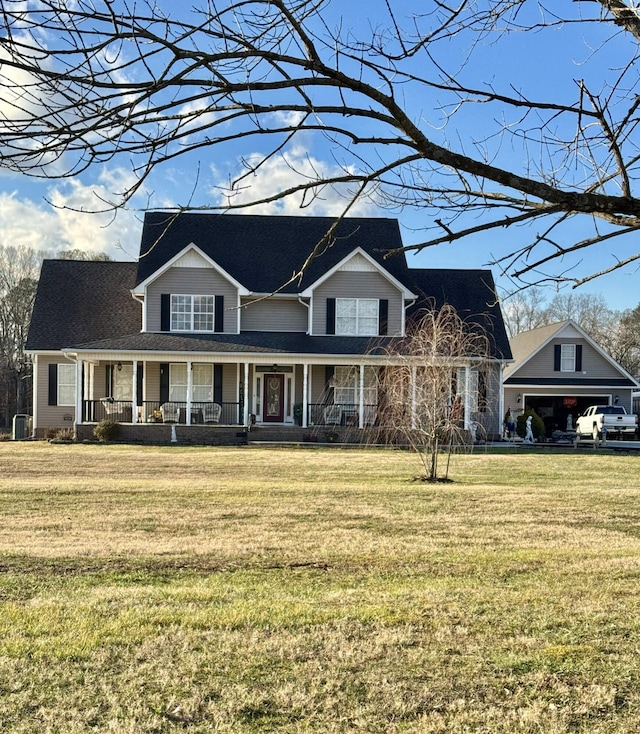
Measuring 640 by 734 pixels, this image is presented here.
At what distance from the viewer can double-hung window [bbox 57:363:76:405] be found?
32156 millimetres

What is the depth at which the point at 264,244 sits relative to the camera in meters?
34.0

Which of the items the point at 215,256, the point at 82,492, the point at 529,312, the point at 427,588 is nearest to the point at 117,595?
the point at 427,588

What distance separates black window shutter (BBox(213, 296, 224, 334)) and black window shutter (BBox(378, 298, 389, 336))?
6.24 m

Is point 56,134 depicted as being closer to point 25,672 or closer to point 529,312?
point 25,672

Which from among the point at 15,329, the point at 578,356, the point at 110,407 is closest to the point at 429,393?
the point at 110,407

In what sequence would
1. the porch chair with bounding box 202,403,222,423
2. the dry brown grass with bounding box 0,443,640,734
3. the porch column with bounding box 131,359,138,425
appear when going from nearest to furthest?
1. the dry brown grass with bounding box 0,443,640,734
2. the porch column with bounding box 131,359,138,425
3. the porch chair with bounding box 202,403,222,423

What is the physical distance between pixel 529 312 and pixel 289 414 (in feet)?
158

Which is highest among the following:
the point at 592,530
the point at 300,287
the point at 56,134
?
the point at 300,287

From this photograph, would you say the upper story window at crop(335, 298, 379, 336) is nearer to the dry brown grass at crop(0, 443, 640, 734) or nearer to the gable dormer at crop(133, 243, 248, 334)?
the gable dormer at crop(133, 243, 248, 334)

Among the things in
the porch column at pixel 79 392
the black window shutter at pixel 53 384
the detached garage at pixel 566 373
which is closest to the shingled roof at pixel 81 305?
the black window shutter at pixel 53 384

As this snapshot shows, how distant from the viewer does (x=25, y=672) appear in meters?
4.70

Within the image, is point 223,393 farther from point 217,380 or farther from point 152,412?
point 152,412

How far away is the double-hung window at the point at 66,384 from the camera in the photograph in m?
32.2

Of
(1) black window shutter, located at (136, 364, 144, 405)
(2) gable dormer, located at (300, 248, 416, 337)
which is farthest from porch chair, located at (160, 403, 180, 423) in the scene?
(2) gable dormer, located at (300, 248, 416, 337)
